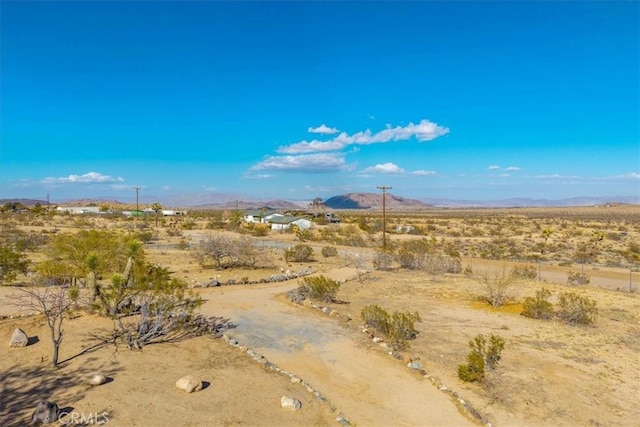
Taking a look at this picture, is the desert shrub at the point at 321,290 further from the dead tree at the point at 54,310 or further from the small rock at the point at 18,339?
the small rock at the point at 18,339

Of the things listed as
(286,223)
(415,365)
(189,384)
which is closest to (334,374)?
(415,365)

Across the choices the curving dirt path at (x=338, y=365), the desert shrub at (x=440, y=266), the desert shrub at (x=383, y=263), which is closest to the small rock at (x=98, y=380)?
the curving dirt path at (x=338, y=365)

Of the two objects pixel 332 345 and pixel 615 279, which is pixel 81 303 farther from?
pixel 615 279

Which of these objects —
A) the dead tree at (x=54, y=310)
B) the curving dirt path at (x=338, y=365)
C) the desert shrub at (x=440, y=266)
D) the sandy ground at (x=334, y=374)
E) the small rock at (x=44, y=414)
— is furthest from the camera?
the desert shrub at (x=440, y=266)

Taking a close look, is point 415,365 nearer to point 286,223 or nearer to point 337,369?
point 337,369

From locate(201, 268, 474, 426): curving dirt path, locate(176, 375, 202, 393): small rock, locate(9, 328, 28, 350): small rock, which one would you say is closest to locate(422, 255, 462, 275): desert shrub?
locate(201, 268, 474, 426): curving dirt path

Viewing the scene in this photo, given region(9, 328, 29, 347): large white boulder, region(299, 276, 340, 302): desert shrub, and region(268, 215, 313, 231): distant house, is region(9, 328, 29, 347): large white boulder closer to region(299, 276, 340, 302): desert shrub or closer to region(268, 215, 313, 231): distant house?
region(299, 276, 340, 302): desert shrub
